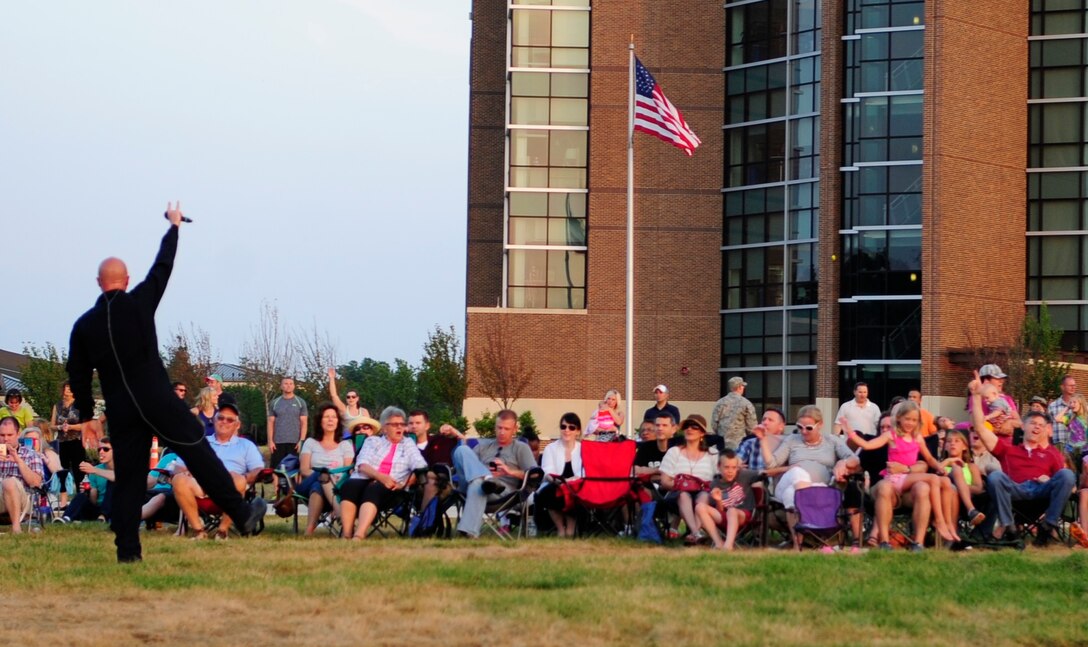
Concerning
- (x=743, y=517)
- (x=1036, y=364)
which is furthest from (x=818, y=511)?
(x=1036, y=364)

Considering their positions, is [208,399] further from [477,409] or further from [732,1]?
[732,1]

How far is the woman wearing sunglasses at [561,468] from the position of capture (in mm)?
15617

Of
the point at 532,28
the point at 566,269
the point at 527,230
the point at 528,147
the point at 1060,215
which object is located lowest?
the point at 566,269

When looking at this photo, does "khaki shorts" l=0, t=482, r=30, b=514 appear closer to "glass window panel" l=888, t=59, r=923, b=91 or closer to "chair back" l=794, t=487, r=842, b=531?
"chair back" l=794, t=487, r=842, b=531

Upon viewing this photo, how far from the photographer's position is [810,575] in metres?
11.1

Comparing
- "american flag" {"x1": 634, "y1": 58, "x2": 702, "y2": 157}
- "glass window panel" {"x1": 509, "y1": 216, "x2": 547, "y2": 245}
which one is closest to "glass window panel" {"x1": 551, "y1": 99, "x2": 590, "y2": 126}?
"glass window panel" {"x1": 509, "y1": 216, "x2": 547, "y2": 245}

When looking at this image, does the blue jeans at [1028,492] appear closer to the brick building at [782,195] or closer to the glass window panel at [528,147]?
the brick building at [782,195]

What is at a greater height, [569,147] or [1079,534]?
[569,147]

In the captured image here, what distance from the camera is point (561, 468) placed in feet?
53.5

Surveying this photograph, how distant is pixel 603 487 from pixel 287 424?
729 centimetres

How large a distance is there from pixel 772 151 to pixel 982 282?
9.17 m

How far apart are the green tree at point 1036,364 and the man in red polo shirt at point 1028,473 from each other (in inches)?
1257

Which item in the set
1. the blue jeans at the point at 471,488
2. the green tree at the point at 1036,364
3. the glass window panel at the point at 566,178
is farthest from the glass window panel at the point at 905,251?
the blue jeans at the point at 471,488

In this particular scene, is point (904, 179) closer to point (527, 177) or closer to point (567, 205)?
point (567, 205)
